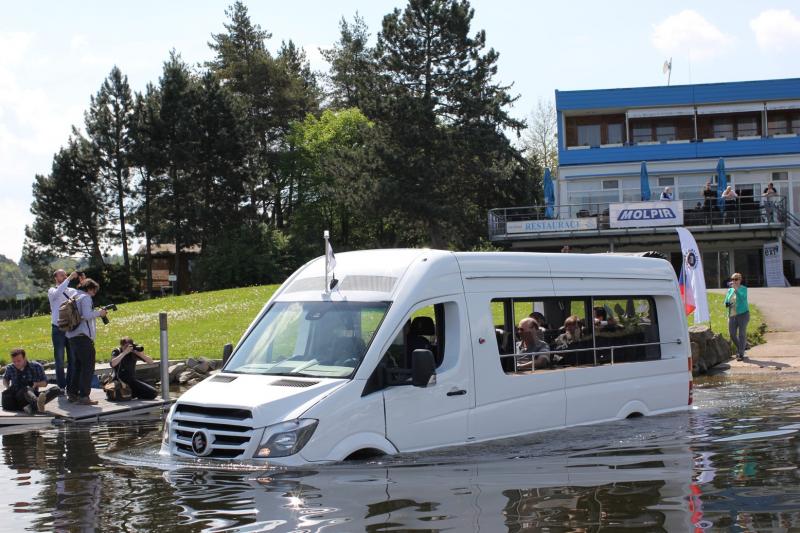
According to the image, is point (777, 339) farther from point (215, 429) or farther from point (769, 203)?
point (769, 203)

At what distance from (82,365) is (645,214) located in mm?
34490

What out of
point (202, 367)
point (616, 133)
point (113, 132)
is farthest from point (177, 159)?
point (202, 367)

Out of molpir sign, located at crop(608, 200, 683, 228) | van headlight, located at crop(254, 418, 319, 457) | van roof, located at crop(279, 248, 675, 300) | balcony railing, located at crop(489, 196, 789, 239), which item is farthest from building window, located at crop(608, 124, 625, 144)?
van headlight, located at crop(254, 418, 319, 457)

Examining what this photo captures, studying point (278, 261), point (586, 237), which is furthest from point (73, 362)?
point (278, 261)

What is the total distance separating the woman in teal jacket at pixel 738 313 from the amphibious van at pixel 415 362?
33.7 ft

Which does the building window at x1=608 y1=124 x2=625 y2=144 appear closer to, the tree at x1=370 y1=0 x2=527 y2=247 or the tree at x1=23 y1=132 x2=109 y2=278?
the tree at x1=370 y1=0 x2=527 y2=247

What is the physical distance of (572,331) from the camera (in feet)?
37.5

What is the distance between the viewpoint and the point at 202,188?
225 feet

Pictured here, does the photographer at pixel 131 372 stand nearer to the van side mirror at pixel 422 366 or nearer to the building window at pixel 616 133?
the van side mirror at pixel 422 366

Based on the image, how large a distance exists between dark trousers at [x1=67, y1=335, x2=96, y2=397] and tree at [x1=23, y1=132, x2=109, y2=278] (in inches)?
2321

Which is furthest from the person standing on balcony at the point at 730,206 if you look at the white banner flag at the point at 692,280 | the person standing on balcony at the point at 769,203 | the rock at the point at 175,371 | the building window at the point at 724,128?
the rock at the point at 175,371

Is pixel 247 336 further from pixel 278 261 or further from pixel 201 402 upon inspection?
pixel 278 261

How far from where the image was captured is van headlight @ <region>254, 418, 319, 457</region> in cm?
841

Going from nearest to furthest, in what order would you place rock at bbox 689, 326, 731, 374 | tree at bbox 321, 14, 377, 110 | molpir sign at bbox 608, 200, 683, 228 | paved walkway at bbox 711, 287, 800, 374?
paved walkway at bbox 711, 287, 800, 374
rock at bbox 689, 326, 731, 374
molpir sign at bbox 608, 200, 683, 228
tree at bbox 321, 14, 377, 110
